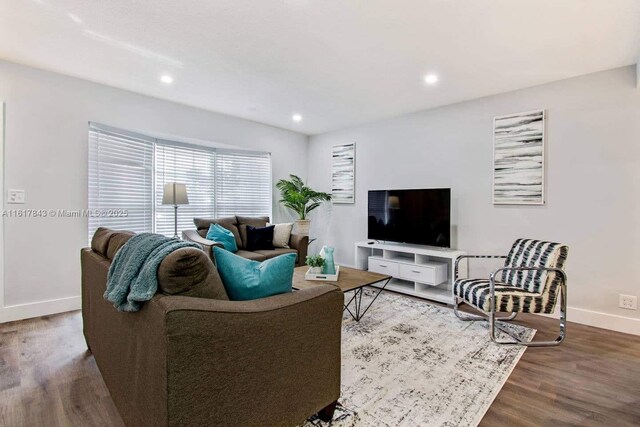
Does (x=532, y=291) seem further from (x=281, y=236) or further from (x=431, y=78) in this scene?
(x=281, y=236)

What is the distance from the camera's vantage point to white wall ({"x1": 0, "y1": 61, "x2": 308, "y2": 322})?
117 inches

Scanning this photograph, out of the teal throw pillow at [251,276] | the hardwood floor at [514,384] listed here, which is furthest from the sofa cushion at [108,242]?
the hardwood floor at [514,384]

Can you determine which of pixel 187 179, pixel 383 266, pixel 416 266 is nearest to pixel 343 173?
pixel 383 266

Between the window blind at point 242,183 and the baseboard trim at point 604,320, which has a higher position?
the window blind at point 242,183

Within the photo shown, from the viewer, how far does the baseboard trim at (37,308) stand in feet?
9.70

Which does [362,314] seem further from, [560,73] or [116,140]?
[116,140]

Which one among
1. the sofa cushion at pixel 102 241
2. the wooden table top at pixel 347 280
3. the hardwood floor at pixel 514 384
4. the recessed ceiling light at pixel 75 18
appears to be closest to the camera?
the hardwood floor at pixel 514 384

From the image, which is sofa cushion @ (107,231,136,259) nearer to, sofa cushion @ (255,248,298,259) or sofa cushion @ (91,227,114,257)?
sofa cushion @ (91,227,114,257)

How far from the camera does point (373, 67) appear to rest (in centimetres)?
296

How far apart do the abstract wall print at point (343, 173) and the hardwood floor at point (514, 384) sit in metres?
3.11

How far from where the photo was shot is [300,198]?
5.11 metres

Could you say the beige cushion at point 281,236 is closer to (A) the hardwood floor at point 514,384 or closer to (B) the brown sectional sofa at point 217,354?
(A) the hardwood floor at point 514,384

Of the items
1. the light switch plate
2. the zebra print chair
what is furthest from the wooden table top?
the light switch plate

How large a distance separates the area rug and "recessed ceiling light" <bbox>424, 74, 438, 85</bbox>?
7.88 feet
